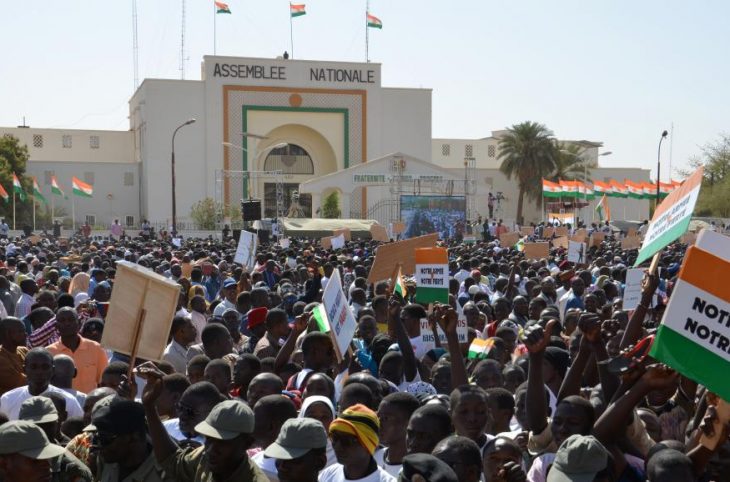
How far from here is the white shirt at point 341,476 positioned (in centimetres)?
492

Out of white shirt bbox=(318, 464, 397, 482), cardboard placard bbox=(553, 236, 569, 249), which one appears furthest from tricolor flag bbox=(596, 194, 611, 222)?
white shirt bbox=(318, 464, 397, 482)

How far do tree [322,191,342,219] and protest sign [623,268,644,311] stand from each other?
4587cm

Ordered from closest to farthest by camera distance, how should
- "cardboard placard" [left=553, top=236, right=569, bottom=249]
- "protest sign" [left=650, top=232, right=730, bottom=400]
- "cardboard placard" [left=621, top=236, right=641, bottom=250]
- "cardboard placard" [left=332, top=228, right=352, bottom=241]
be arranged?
"protest sign" [left=650, top=232, right=730, bottom=400]
"cardboard placard" [left=553, top=236, right=569, bottom=249]
"cardboard placard" [left=621, top=236, right=641, bottom=250]
"cardboard placard" [left=332, top=228, right=352, bottom=241]

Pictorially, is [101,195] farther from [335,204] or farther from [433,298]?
[433,298]

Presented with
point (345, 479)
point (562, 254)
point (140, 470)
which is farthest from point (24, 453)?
point (562, 254)

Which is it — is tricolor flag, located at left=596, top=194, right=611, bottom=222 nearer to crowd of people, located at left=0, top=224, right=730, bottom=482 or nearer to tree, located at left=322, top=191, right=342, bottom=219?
tree, located at left=322, top=191, right=342, bottom=219

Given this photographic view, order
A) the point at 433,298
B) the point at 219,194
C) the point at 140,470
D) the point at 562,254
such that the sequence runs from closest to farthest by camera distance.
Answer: the point at 140,470, the point at 433,298, the point at 562,254, the point at 219,194

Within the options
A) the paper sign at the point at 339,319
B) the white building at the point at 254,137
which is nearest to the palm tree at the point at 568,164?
the white building at the point at 254,137

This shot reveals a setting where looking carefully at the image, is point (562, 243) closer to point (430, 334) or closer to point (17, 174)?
point (430, 334)

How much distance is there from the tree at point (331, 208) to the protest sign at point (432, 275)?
154ft

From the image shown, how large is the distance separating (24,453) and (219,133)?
2385 inches

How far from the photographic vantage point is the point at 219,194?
63469 mm

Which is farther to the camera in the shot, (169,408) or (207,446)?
(169,408)

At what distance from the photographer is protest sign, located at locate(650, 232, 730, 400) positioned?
4.59 m
